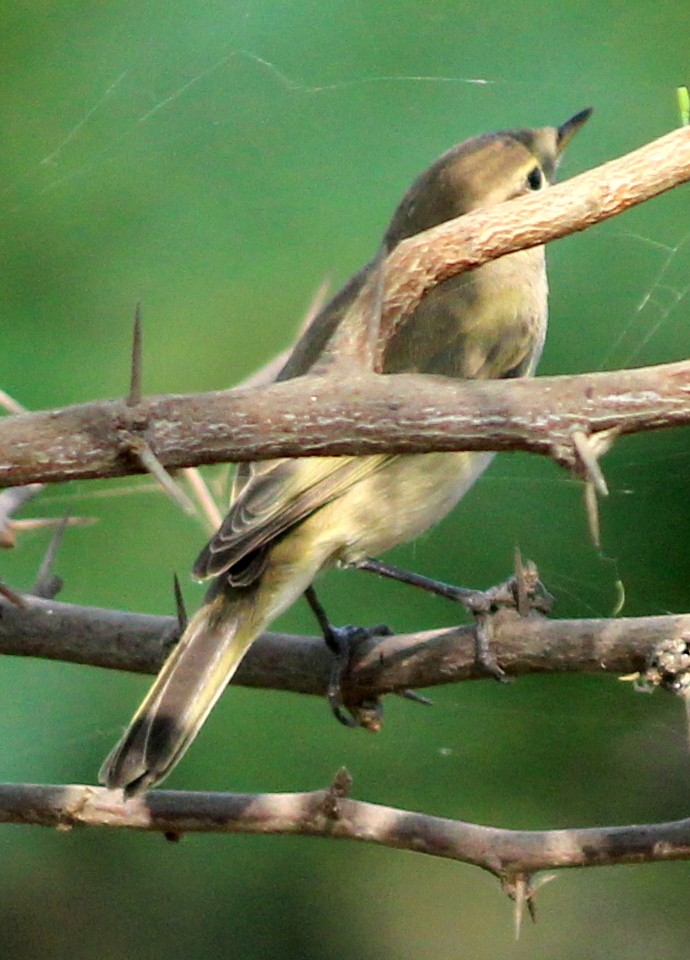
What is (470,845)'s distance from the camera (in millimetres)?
1479

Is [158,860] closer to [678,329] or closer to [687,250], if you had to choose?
[678,329]

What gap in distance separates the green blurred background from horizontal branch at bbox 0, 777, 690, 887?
2.03ft

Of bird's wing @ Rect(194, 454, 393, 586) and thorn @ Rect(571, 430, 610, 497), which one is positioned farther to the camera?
bird's wing @ Rect(194, 454, 393, 586)

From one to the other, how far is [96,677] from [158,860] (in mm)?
408

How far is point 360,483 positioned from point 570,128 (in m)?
0.91

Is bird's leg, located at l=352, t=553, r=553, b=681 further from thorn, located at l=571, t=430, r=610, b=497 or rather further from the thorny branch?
thorn, located at l=571, t=430, r=610, b=497

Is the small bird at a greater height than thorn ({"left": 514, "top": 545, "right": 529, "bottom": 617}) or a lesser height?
greater

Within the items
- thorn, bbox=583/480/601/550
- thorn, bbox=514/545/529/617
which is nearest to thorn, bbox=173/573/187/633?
thorn, bbox=514/545/529/617

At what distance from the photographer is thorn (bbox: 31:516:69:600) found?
1.77 meters

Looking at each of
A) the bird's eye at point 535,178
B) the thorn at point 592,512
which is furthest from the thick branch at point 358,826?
the bird's eye at point 535,178

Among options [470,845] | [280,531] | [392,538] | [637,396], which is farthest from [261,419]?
[392,538]

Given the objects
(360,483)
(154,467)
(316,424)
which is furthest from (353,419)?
(360,483)

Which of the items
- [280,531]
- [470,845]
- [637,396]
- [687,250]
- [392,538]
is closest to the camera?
[637,396]

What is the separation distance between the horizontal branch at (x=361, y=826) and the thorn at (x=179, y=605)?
0.25 meters
